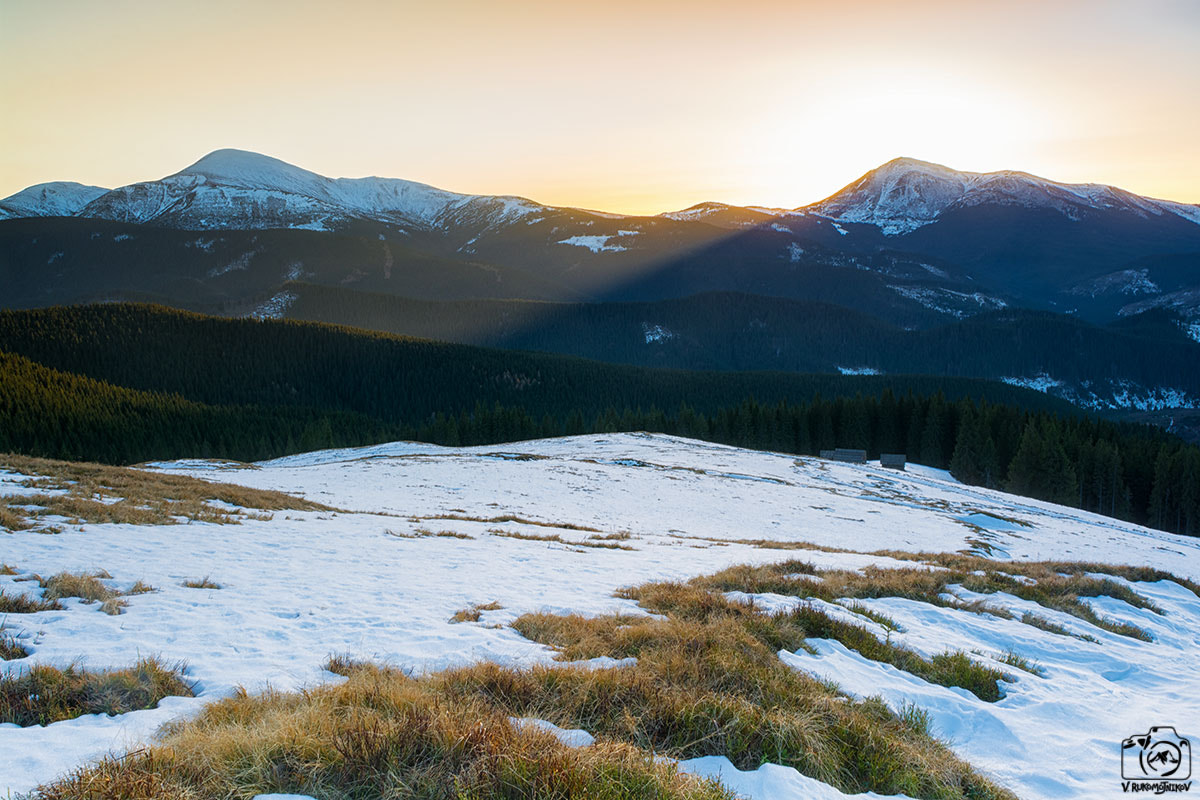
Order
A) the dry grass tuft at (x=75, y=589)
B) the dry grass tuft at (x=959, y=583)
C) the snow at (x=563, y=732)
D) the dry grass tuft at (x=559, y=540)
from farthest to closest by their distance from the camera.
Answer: the dry grass tuft at (x=559, y=540)
the dry grass tuft at (x=959, y=583)
the dry grass tuft at (x=75, y=589)
the snow at (x=563, y=732)

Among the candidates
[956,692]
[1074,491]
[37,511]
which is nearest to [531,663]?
[956,692]

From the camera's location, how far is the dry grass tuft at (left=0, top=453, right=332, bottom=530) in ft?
48.8

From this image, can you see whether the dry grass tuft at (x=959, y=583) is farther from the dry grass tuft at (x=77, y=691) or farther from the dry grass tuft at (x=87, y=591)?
the dry grass tuft at (x=87, y=591)

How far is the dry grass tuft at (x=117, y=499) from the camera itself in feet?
48.8

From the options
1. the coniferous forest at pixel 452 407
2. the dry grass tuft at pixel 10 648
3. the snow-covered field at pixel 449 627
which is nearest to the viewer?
the snow-covered field at pixel 449 627

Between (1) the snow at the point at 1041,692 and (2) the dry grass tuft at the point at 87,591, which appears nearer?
(1) the snow at the point at 1041,692

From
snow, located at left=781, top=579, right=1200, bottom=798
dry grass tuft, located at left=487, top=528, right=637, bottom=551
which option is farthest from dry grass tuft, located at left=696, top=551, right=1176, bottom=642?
dry grass tuft, located at left=487, top=528, right=637, bottom=551

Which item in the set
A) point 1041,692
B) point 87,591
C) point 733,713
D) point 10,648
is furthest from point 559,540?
point 733,713

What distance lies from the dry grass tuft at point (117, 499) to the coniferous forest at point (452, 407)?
8622 centimetres

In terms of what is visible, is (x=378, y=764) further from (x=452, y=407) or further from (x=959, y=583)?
(x=452, y=407)

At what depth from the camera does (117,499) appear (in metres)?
17.9

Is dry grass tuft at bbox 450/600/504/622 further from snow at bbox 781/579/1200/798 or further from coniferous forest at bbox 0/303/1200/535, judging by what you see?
coniferous forest at bbox 0/303/1200/535

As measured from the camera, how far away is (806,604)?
32.6ft

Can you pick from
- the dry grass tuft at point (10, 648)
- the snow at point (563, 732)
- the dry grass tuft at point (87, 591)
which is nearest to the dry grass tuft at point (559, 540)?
the dry grass tuft at point (87, 591)
